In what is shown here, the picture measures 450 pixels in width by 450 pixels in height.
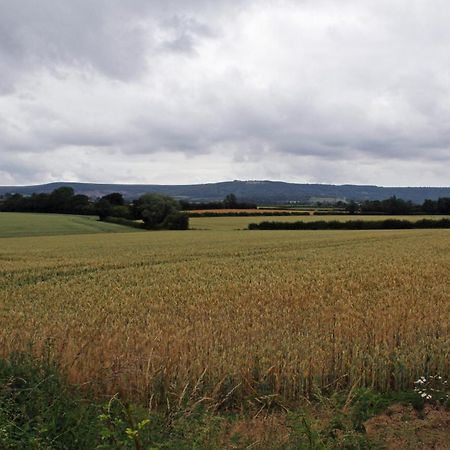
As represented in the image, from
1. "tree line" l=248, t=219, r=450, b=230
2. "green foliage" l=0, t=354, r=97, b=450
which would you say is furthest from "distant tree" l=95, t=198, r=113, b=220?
"green foliage" l=0, t=354, r=97, b=450

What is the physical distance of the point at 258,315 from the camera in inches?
389

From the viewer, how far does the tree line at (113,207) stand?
7956 cm

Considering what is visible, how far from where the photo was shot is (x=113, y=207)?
93.7 metres

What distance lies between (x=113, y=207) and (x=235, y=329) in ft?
289

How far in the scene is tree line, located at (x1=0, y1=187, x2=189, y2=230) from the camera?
7956 cm

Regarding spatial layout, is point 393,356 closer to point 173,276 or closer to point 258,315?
point 258,315

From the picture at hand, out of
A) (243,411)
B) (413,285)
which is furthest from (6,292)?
(413,285)

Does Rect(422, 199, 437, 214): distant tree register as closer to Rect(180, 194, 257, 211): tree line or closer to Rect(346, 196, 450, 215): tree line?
Rect(346, 196, 450, 215): tree line

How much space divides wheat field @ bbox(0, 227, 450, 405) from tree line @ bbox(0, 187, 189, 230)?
61.9m

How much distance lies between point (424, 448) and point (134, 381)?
335 centimetres

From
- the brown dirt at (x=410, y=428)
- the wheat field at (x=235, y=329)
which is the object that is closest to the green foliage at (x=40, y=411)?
the wheat field at (x=235, y=329)

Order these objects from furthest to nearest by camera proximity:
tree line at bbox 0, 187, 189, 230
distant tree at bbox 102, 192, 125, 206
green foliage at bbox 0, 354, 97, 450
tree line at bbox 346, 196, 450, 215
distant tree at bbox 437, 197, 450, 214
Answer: distant tree at bbox 102, 192, 125, 206
tree line at bbox 346, 196, 450, 215
distant tree at bbox 437, 197, 450, 214
tree line at bbox 0, 187, 189, 230
green foliage at bbox 0, 354, 97, 450

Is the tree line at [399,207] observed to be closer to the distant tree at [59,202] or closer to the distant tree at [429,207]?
the distant tree at [429,207]

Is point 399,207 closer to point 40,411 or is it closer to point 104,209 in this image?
point 104,209
